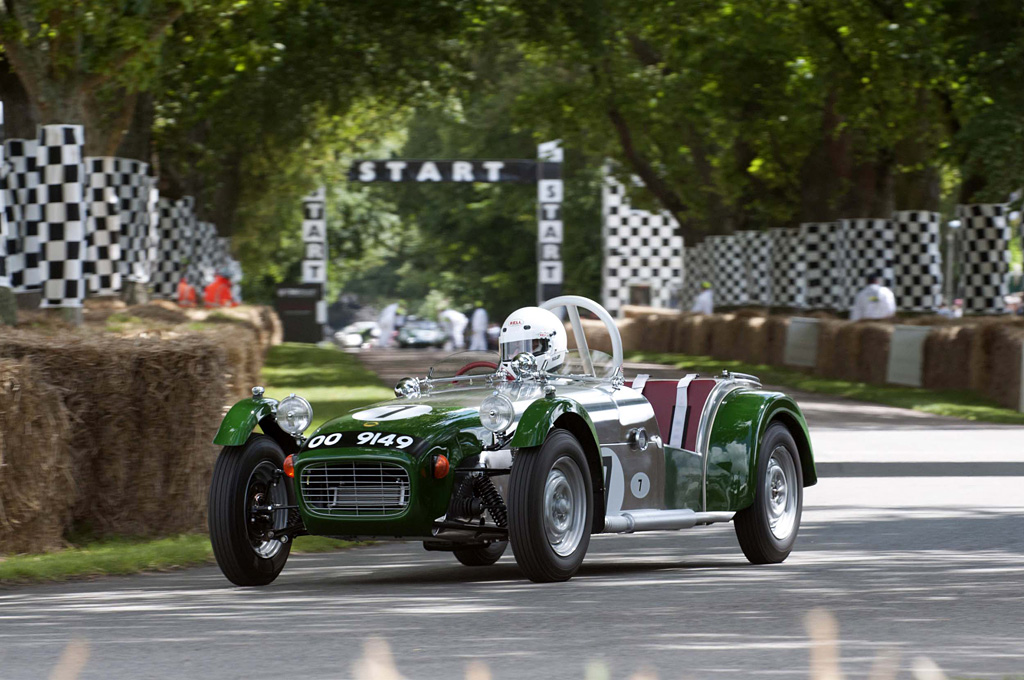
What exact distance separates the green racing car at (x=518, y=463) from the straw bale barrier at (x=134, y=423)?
172cm

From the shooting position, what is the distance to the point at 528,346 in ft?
31.1

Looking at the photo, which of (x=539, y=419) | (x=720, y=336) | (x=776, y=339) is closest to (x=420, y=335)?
(x=720, y=336)

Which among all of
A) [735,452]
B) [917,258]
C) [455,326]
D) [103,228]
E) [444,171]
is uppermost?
[444,171]

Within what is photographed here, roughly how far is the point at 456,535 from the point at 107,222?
48.9ft

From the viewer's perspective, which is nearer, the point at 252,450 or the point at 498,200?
the point at 252,450

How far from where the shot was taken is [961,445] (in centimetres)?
1714

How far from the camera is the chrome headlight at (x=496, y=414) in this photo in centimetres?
825

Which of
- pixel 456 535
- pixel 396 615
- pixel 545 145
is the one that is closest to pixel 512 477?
pixel 456 535

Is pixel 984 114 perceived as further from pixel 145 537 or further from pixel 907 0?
pixel 145 537

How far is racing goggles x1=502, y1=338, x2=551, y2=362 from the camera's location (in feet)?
31.0

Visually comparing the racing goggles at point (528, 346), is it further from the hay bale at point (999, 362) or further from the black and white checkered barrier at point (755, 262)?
the black and white checkered barrier at point (755, 262)

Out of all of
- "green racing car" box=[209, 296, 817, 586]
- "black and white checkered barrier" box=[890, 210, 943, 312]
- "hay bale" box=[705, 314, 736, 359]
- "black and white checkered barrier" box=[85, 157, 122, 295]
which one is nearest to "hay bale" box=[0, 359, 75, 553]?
"green racing car" box=[209, 296, 817, 586]

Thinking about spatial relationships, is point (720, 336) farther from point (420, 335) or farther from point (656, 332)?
point (420, 335)

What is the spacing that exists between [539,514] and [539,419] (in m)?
0.47
